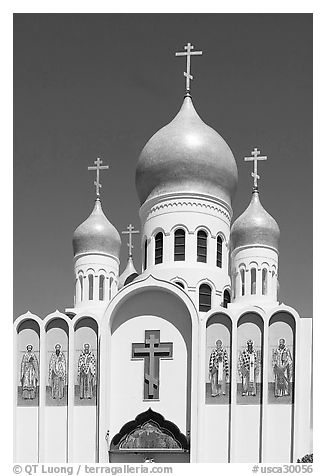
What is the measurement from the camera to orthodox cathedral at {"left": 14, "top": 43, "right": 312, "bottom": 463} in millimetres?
16750

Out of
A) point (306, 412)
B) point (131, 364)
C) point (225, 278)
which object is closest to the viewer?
point (306, 412)

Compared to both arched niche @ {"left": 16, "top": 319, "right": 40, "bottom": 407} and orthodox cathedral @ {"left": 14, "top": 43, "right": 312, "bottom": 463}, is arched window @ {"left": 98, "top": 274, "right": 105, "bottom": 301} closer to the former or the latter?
orthodox cathedral @ {"left": 14, "top": 43, "right": 312, "bottom": 463}

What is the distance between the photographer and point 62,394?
17.8 metres

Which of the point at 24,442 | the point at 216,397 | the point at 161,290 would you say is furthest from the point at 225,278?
the point at 24,442

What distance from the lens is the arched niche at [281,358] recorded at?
16.7 m

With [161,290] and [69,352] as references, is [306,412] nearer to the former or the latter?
[161,290]

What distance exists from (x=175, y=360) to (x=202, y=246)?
3.42m

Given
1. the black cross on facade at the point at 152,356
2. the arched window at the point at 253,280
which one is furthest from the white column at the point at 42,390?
the arched window at the point at 253,280

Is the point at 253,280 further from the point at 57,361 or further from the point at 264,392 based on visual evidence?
the point at 57,361

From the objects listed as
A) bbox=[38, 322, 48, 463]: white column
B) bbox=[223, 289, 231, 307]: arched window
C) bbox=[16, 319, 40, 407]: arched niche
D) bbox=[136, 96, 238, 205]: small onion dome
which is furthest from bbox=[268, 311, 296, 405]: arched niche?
bbox=[16, 319, 40, 407]: arched niche

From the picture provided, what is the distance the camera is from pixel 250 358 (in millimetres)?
17000

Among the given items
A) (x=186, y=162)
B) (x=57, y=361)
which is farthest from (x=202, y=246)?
(x=57, y=361)

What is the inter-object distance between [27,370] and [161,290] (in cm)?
371

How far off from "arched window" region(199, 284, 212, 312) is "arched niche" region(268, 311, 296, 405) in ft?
7.82
